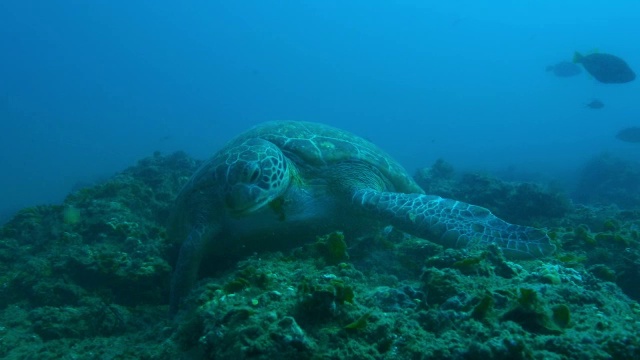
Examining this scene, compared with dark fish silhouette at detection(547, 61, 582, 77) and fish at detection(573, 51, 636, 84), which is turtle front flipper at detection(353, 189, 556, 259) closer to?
fish at detection(573, 51, 636, 84)

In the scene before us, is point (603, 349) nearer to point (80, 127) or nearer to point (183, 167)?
point (183, 167)

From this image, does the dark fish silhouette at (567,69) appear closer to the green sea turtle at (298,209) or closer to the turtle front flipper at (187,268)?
the green sea turtle at (298,209)

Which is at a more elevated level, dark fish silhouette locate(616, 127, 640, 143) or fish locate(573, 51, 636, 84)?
dark fish silhouette locate(616, 127, 640, 143)

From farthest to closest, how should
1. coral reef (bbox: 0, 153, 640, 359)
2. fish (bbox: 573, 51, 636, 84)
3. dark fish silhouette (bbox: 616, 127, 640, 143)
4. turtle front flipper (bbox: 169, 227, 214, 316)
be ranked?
dark fish silhouette (bbox: 616, 127, 640, 143) → fish (bbox: 573, 51, 636, 84) → turtle front flipper (bbox: 169, 227, 214, 316) → coral reef (bbox: 0, 153, 640, 359)

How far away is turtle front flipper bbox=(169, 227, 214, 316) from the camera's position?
4.31 m

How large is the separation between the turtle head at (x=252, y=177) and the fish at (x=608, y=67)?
1065cm

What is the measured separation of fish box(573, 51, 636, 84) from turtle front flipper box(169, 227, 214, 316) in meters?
12.0

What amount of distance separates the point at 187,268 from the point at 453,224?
3170 mm

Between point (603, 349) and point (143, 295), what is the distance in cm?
478

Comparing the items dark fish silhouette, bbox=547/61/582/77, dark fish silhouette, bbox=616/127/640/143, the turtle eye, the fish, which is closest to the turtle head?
the turtle eye

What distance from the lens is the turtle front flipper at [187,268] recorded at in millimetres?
4312

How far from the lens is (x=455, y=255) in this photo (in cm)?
319

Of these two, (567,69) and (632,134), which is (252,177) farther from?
(567,69)

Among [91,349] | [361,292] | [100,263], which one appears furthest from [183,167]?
[361,292]
